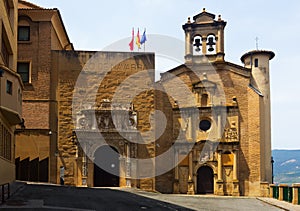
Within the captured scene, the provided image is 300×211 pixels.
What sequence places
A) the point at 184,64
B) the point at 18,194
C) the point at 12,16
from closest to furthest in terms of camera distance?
1. the point at 18,194
2. the point at 12,16
3. the point at 184,64

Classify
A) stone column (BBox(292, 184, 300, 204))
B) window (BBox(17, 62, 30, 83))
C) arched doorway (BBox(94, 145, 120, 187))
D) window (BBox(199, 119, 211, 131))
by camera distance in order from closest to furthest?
1. stone column (BBox(292, 184, 300, 204))
2. window (BBox(17, 62, 30, 83))
3. arched doorway (BBox(94, 145, 120, 187))
4. window (BBox(199, 119, 211, 131))

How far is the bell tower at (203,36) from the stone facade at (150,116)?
0.23 feet

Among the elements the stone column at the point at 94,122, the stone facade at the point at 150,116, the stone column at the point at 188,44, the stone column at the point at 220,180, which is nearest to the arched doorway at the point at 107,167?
the stone facade at the point at 150,116

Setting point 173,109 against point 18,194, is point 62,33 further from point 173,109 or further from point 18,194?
point 18,194

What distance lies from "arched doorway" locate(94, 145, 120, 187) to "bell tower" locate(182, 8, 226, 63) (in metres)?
8.75

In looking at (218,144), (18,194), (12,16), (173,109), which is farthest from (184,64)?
(18,194)

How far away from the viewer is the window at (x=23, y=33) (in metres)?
32.5

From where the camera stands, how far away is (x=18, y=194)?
2088 cm

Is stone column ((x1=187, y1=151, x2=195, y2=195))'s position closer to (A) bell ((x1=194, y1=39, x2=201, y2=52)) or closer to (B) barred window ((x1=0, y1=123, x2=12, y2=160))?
(A) bell ((x1=194, y1=39, x2=201, y2=52))

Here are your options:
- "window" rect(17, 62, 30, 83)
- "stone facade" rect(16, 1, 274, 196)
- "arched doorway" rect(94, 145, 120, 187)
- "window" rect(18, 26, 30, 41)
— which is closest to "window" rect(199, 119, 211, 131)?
"stone facade" rect(16, 1, 274, 196)

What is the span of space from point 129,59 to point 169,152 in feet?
22.6

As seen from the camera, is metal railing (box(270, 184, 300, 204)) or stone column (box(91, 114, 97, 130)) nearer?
metal railing (box(270, 184, 300, 204))

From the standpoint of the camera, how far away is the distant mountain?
4261 inches

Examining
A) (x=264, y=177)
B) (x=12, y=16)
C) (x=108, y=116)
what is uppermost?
(x=12, y=16)
